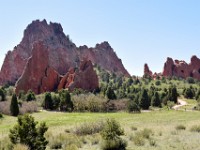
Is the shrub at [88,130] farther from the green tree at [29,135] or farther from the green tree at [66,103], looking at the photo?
the green tree at [66,103]

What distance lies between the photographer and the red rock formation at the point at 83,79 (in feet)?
451

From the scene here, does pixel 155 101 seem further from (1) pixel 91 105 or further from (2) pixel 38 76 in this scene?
(2) pixel 38 76

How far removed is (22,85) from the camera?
141 m

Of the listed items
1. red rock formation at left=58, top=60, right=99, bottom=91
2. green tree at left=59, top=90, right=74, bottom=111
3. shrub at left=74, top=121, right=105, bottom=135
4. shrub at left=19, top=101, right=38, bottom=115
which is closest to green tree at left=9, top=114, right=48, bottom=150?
shrub at left=74, top=121, right=105, bottom=135

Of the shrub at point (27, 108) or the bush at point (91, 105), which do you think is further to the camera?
the bush at point (91, 105)

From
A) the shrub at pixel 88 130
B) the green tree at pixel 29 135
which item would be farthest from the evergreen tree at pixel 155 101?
the green tree at pixel 29 135

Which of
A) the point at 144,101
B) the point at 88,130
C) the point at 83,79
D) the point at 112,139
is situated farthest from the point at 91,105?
the point at 112,139

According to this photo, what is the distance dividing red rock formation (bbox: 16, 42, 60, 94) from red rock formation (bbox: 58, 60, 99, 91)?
528 centimetres

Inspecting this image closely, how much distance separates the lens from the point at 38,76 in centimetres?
14612

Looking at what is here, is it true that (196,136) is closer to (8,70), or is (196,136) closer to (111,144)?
Answer: (111,144)

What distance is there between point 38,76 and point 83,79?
72.7 ft

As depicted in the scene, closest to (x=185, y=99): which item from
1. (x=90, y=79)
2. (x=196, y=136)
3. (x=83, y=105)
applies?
(x=90, y=79)

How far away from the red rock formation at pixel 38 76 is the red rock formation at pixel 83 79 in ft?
17.3

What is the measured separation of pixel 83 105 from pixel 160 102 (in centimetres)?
2697
